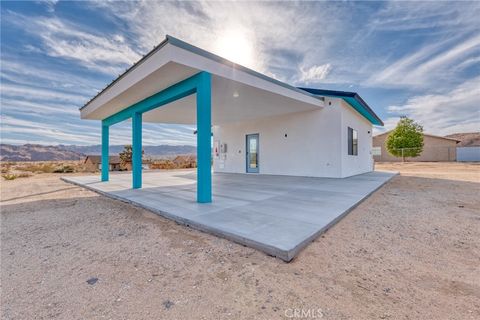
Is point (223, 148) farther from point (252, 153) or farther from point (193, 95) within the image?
point (193, 95)

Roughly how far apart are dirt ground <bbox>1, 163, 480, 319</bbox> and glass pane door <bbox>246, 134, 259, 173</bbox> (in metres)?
8.44

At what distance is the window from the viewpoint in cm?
1004

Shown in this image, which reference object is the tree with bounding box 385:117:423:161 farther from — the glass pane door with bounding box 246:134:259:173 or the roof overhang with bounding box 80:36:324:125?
the roof overhang with bounding box 80:36:324:125

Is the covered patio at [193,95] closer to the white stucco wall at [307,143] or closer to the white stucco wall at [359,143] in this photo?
the white stucco wall at [307,143]

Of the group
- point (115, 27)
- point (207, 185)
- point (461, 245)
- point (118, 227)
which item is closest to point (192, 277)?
point (118, 227)

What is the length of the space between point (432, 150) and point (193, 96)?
36.2m

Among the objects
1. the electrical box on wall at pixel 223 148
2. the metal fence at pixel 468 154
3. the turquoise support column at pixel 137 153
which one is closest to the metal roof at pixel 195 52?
the turquoise support column at pixel 137 153

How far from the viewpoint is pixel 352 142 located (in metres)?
10.5

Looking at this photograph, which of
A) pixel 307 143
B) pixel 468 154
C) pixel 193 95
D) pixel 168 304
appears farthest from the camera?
pixel 468 154

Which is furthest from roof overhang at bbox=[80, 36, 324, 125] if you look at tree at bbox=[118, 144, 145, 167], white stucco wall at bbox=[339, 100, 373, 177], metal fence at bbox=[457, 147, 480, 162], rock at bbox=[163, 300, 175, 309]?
metal fence at bbox=[457, 147, 480, 162]

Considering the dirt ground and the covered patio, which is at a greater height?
the covered patio

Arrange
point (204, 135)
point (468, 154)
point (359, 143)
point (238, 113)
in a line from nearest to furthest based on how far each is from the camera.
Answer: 1. point (204, 135)
2. point (238, 113)
3. point (359, 143)
4. point (468, 154)

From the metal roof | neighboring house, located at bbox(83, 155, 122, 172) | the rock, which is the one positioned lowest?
the rock

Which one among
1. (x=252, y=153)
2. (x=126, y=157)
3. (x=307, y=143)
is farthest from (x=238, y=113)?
(x=126, y=157)
